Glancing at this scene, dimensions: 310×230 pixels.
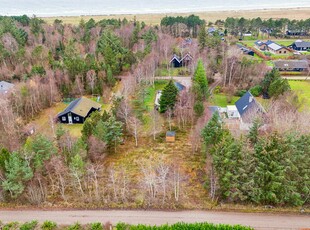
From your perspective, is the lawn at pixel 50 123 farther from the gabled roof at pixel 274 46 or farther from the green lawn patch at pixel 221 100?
the gabled roof at pixel 274 46

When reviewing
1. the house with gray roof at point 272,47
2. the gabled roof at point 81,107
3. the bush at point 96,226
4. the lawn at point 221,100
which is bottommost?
the bush at point 96,226

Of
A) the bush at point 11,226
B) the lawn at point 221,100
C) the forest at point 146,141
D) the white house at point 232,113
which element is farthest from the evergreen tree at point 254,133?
the bush at point 11,226

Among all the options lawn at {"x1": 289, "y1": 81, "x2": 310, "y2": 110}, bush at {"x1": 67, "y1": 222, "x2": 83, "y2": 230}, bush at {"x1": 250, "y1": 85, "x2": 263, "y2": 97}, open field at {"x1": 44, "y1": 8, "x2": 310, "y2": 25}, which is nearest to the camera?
bush at {"x1": 67, "y1": 222, "x2": 83, "y2": 230}

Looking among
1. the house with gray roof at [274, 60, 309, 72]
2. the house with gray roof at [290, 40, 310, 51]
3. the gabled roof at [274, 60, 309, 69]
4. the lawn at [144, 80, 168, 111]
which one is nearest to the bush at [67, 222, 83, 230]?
the lawn at [144, 80, 168, 111]

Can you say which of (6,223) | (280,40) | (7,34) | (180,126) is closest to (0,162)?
(6,223)

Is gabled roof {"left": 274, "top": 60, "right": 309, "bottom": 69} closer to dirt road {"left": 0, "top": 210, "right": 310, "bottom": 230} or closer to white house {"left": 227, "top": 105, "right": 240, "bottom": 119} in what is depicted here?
white house {"left": 227, "top": 105, "right": 240, "bottom": 119}

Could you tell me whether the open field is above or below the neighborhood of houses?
above
